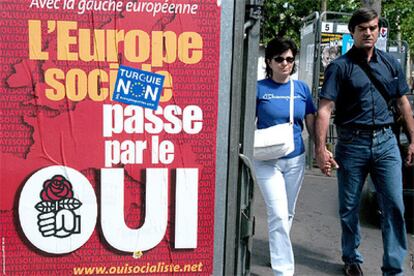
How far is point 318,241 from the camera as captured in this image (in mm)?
5016

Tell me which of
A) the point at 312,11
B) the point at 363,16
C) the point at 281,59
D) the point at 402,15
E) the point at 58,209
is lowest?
the point at 58,209

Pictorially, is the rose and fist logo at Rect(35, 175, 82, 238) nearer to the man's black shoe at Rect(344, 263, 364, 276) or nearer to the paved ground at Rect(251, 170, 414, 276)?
the paved ground at Rect(251, 170, 414, 276)

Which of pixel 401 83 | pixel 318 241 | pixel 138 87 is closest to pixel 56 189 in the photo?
pixel 138 87

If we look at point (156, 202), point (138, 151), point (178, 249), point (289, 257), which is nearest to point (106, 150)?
point (138, 151)

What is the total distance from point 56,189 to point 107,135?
29 cm

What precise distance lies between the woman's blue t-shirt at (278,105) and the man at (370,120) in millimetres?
142

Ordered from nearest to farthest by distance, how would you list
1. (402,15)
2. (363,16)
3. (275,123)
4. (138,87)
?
(138,87)
(363,16)
(275,123)
(402,15)

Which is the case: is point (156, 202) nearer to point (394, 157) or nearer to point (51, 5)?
point (51, 5)

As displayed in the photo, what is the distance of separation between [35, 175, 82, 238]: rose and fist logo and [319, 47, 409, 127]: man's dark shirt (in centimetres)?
220

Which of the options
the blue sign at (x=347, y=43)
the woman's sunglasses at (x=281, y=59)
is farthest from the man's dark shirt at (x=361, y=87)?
the blue sign at (x=347, y=43)

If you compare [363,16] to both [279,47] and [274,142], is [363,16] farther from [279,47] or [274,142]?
[274,142]

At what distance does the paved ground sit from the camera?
438 centimetres

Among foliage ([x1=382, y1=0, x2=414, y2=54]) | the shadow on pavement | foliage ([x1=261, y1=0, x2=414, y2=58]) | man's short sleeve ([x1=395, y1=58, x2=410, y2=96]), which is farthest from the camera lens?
foliage ([x1=261, y1=0, x2=414, y2=58])

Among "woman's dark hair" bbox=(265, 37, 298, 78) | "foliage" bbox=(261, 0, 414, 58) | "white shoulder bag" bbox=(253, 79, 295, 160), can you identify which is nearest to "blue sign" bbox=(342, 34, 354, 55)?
"woman's dark hair" bbox=(265, 37, 298, 78)
